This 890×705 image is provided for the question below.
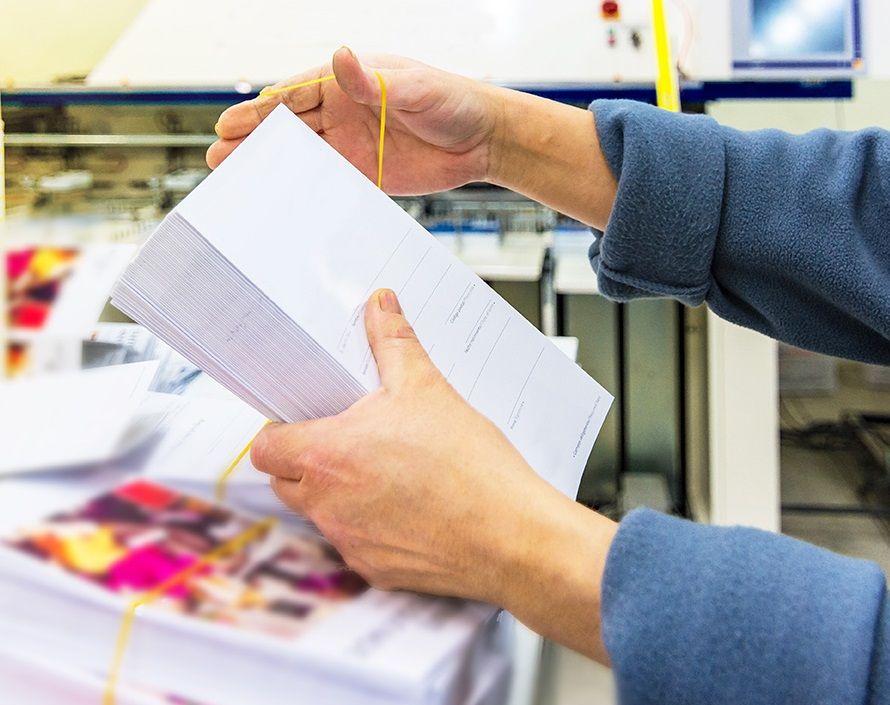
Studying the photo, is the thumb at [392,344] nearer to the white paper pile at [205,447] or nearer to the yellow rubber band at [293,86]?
the white paper pile at [205,447]

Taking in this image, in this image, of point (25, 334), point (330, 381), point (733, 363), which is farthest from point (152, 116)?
point (25, 334)

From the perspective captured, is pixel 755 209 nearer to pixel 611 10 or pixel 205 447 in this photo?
pixel 205 447

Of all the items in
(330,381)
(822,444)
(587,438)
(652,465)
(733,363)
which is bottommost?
(822,444)

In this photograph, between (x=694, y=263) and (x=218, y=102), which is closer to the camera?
(x=694, y=263)

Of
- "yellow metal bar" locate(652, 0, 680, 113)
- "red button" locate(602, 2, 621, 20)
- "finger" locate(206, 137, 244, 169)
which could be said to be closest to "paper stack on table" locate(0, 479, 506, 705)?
"finger" locate(206, 137, 244, 169)

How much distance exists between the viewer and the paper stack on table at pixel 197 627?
1.28 feet

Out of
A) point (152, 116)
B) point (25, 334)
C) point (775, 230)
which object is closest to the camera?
point (25, 334)

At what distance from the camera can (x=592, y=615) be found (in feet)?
1.59

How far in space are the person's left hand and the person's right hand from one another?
1.10ft

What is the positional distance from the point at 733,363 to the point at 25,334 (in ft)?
4.90

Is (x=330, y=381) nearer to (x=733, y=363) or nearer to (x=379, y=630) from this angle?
(x=379, y=630)

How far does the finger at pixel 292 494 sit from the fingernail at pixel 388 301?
0.12 m

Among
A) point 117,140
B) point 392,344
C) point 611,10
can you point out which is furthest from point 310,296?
point 117,140

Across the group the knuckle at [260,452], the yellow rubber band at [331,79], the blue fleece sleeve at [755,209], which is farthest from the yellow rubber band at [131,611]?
the blue fleece sleeve at [755,209]
